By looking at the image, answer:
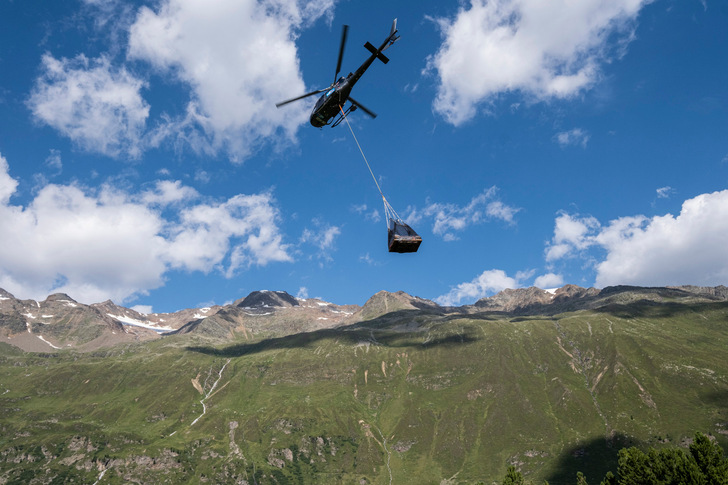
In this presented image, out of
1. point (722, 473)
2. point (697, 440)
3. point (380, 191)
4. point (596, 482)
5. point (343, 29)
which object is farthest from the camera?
point (596, 482)

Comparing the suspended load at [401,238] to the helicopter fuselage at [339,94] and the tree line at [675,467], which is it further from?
the tree line at [675,467]

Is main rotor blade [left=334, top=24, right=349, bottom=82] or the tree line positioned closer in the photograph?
main rotor blade [left=334, top=24, right=349, bottom=82]

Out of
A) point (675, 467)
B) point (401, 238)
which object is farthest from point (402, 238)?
point (675, 467)

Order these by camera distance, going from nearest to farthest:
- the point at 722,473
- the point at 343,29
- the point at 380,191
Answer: the point at 343,29 → the point at 380,191 → the point at 722,473

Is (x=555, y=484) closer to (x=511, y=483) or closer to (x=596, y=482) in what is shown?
(x=596, y=482)

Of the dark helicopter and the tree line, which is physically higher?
the dark helicopter

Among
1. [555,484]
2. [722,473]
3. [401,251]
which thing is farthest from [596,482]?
[401,251]

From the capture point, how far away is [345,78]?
41562 mm

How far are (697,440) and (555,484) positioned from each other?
156 m

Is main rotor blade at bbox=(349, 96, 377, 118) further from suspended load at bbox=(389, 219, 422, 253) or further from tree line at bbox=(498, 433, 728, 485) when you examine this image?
tree line at bbox=(498, 433, 728, 485)

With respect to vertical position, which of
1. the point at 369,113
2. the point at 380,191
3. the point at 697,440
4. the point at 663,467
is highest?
the point at 369,113

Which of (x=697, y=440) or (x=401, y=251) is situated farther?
(x=697, y=440)

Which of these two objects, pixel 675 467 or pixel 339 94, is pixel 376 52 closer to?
pixel 339 94

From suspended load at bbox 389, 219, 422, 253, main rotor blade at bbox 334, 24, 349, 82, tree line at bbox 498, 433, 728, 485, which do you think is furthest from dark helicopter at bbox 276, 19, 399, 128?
tree line at bbox 498, 433, 728, 485
